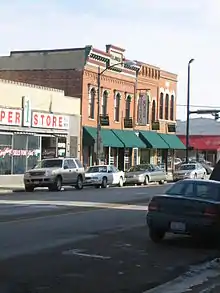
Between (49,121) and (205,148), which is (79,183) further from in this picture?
(205,148)

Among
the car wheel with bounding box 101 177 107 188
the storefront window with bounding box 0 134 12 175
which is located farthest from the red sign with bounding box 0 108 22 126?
the car wheel with bounding box 101 177 107 188

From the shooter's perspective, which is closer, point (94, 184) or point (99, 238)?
point (99, 238)

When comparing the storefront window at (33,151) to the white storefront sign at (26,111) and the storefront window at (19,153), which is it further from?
the white storefront sign at (26,111)

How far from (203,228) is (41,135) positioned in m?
31.0

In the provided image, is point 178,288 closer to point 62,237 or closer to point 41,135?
point 62,237

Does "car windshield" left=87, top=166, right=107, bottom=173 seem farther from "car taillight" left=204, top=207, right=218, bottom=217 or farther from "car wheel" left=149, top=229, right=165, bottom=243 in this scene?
"car taillight" left=204, top=207, right=218, bottom=217

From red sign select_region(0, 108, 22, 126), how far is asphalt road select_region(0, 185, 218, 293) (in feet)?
63.2

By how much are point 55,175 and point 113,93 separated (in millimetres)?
17784

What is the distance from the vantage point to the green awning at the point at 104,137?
154ft

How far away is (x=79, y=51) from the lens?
155ft

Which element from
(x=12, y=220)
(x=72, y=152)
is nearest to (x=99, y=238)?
(x=12, y=220)

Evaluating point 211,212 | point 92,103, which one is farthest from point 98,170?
point 211,212

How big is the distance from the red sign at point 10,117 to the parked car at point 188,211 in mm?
25815

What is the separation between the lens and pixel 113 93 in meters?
51.1
